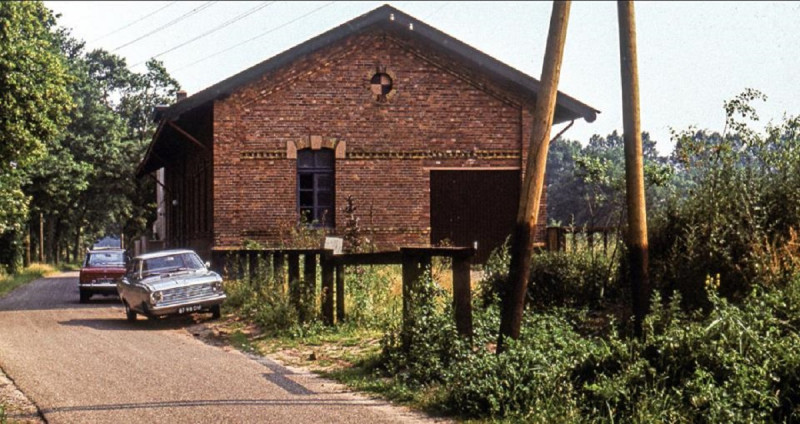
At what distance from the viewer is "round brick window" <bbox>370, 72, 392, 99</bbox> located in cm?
2777

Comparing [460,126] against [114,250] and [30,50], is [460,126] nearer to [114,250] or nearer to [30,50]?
[114,250]

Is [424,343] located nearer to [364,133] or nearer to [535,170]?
[535,170]

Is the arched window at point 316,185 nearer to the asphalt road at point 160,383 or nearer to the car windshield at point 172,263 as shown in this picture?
the car windshield at point 172,263

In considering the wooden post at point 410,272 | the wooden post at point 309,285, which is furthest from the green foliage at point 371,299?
the wooden post at point 410,272

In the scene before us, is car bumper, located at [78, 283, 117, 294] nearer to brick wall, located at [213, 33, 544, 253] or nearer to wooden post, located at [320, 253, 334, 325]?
brick wall, located at [213, 33, 544, 253]

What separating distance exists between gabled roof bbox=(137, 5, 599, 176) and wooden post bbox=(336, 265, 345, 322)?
36.4 ft

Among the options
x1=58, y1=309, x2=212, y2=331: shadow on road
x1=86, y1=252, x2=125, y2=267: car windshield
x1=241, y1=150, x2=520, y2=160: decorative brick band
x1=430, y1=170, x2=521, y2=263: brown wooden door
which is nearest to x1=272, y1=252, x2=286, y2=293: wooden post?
x1=58, y1=309, x2=212, y2=331: shadow on road

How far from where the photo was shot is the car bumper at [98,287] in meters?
28.4

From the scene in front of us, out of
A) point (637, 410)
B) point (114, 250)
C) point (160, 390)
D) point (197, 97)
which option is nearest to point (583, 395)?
point (637, 410)

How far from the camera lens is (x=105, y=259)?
99.3 ft

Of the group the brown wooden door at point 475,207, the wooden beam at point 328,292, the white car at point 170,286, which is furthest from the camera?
the brown wooden door at point 475,207

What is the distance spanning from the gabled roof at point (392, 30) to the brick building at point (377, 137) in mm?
37

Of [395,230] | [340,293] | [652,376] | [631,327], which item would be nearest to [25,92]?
[395,230]

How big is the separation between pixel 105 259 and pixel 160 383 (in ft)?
64.5
